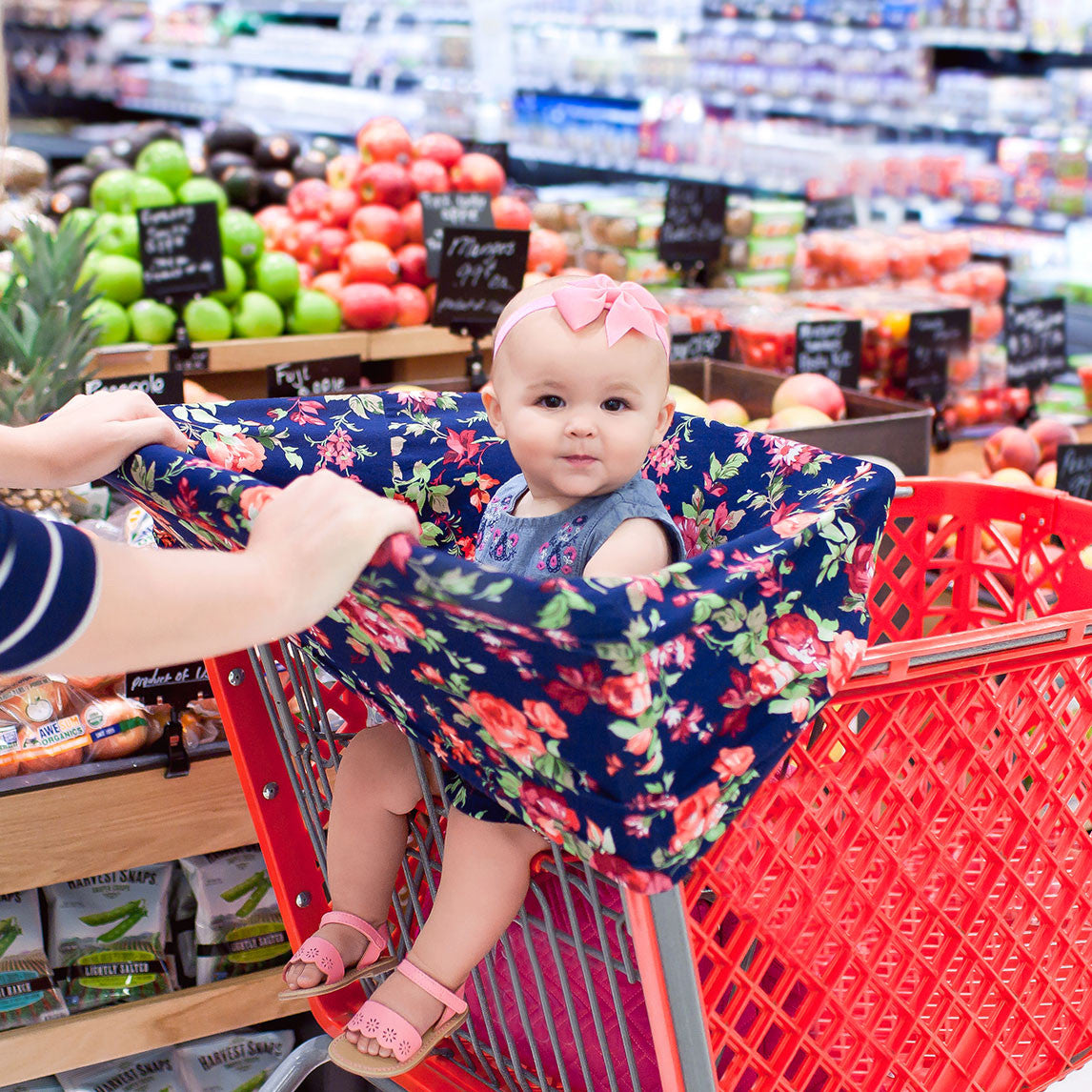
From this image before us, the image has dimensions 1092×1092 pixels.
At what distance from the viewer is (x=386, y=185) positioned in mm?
3670

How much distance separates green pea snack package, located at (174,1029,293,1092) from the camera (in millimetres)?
1872

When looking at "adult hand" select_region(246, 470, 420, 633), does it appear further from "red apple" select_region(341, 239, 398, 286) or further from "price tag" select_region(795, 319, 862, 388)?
"red apple" select_region(341, 239, 398, 286)

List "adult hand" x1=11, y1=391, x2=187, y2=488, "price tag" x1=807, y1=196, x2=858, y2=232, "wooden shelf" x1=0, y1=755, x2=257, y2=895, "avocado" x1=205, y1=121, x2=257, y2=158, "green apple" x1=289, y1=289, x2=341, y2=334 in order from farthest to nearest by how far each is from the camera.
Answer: "price tag" x1=807, y1=196, x2=858, y2=232 < "avocado" x1=205, y1=121, x2=257, y2=158 < "green apple" x1=289, y1=289, x2=341, y2=334 < "wooden shelf" x1=0, y1=755, x2=257, y2=895 < "adult hand" x1=11, y1=391, x2=187, y2=488

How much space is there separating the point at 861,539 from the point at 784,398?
168 centimetres

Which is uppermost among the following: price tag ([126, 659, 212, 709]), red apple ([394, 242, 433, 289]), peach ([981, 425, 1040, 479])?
red apple ([394, 242, 433, 289])

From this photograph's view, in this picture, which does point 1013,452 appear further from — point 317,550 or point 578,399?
point 317,550

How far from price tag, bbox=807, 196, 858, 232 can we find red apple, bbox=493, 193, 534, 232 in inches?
43.1

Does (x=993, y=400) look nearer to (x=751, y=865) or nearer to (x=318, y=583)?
(x=751, y=865)

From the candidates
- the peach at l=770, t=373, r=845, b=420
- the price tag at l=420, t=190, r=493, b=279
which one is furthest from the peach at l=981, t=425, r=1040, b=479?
the price tag at l=420, t=190, r=493, b=279

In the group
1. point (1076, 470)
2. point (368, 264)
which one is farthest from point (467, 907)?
point (368, 264)

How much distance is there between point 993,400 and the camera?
3.30 m

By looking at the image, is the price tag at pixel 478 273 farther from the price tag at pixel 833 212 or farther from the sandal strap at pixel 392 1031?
the sandal strap at pixel 392 1031

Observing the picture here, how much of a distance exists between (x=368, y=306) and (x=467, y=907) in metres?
2.56

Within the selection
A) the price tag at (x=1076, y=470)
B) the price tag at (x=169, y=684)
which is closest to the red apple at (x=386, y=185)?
the price tag at (x=1076, y=470)
